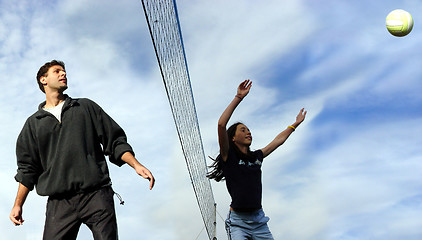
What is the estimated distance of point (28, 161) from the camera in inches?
152

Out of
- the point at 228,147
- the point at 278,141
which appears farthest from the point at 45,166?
the point at 278,141

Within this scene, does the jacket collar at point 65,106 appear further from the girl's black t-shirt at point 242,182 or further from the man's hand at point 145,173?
the girl's black t-shirt at point 242,182

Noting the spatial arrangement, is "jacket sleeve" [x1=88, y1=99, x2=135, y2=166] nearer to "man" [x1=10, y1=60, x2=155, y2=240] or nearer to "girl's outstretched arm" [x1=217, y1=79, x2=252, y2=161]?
"man" [x1=10, y1=60, x2=155, y2=240]

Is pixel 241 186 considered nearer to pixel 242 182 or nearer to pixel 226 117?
pixel 242 182

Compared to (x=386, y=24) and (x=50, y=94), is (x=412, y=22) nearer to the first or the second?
(x=386, y=24)

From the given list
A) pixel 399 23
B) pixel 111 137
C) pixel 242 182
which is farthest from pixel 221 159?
pixel 399 23

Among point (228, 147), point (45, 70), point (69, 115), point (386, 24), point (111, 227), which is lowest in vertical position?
point (111, 227)

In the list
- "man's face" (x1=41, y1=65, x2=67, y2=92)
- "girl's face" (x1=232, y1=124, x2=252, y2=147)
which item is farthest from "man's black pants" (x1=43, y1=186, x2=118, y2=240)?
"girl's face" (x1=232, y1=124, x2=252, y2=147)

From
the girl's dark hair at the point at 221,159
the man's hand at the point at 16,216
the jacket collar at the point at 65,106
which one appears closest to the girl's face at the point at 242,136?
the girl's dark hair at the point at 221,159

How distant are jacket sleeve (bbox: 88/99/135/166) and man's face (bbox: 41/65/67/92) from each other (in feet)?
1.00

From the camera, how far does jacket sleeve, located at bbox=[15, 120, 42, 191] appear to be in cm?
383

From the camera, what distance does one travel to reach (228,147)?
558cm

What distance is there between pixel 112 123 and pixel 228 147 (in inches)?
74.3

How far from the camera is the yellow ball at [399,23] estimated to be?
8.92 meters
